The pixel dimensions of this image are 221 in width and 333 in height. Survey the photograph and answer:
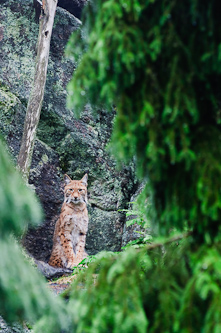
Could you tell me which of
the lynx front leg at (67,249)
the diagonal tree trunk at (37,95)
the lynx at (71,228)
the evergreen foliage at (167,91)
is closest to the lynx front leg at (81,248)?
the lynx at (71,228)

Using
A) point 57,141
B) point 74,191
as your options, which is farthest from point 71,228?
point 57,141

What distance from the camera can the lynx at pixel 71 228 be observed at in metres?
7.79

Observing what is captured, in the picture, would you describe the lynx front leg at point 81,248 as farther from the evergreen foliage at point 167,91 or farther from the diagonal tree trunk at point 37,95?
the evergreen foliage at point 167,91

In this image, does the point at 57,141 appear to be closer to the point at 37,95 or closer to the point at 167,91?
the point at 37,95

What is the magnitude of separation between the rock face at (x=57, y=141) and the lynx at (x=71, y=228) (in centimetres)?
51

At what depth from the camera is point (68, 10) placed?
32.9ft

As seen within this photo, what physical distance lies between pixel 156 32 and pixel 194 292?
1.43 metres

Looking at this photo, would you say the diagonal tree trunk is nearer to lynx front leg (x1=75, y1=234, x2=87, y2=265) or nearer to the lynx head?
the lynx head

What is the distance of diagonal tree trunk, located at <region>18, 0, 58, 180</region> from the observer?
6863 millimetres

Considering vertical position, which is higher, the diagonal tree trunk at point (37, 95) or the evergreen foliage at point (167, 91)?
the diagonal tree trunk at point (37, 95)

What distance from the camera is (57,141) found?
883cm

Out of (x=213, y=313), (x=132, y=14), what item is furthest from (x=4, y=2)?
(x=213, y=313)

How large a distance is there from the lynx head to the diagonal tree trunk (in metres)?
1.39

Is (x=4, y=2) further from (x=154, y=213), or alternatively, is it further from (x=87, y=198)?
(x=154, y=213)
